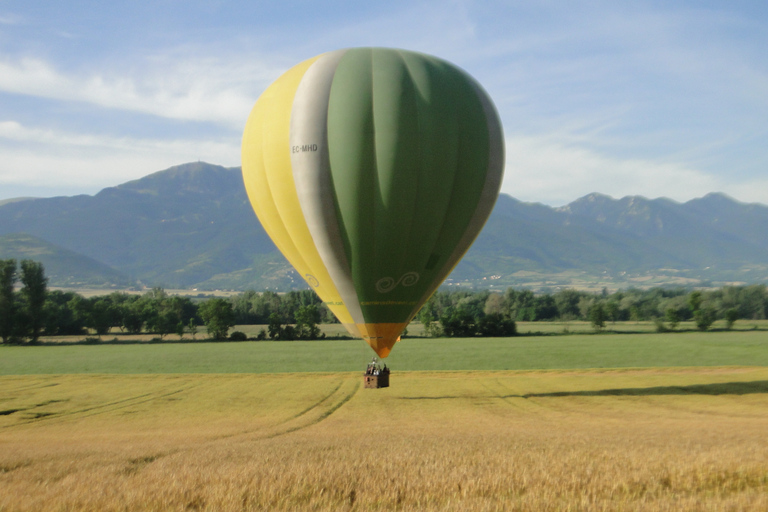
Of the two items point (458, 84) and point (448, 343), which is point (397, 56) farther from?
point (448, 343)

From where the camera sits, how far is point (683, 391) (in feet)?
114

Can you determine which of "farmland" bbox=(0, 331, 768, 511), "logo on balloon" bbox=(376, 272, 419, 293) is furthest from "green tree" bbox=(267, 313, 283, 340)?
"logo on balloon" bbox=(376, 272, 419, 293)

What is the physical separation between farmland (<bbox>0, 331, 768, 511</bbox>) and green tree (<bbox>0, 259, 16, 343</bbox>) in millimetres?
26329

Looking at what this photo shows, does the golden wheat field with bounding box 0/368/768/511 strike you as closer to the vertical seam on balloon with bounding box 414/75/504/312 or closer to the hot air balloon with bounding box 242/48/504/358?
the hot air balloon with bounding box 242/48/504/358

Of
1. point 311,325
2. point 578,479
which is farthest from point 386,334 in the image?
point 311,325

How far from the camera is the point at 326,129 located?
24.7m

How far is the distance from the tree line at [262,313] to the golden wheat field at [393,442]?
39810mm

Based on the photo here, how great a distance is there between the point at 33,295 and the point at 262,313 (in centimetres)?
4113

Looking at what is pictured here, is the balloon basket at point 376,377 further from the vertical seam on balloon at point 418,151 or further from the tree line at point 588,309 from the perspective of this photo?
the tree line at point 588,309

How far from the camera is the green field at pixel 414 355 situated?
50500 mm

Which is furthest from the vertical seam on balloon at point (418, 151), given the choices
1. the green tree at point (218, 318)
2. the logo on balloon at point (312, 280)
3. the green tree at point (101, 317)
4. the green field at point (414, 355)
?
the green tree at point (101, 317)

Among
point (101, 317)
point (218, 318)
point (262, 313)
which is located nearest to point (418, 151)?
point (218, 318)

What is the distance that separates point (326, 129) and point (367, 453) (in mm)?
13729

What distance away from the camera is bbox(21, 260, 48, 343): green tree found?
88.9m
